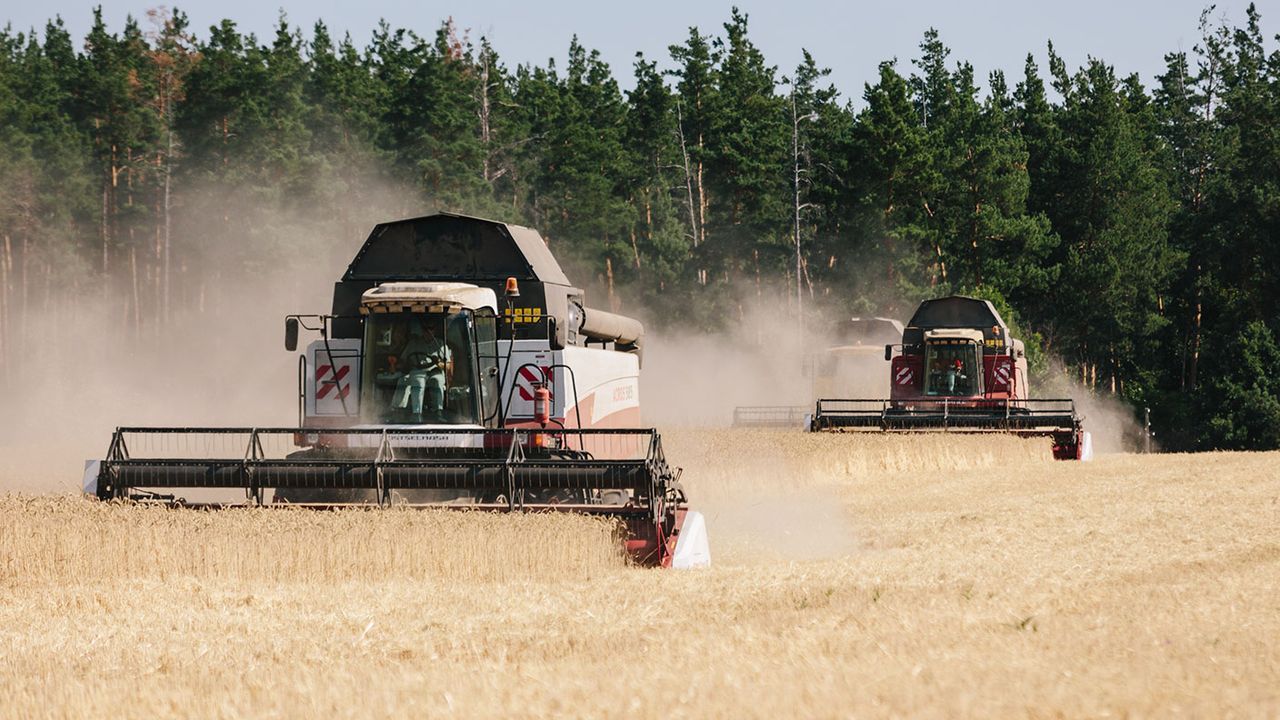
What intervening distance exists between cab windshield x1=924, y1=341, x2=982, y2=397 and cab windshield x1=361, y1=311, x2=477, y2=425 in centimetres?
1963

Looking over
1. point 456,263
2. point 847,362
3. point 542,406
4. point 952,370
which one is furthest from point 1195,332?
point 542,406

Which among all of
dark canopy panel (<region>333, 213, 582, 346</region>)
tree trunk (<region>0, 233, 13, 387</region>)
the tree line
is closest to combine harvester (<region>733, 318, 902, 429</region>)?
the tree line

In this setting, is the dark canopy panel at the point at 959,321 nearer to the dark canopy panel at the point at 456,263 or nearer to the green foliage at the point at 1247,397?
the dark canopy panel at the point at 456,263

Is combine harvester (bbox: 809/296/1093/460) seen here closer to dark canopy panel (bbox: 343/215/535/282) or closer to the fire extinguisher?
dark canopy panel (bbox: 343/215/535/282)

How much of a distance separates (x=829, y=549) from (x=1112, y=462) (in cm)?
1382

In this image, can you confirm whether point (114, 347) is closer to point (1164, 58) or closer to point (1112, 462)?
point (1112, 462)

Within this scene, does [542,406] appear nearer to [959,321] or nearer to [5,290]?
[959,321]

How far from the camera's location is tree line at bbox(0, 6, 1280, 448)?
52.1 m

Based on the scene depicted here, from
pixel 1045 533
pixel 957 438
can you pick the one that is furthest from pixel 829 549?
pixel 957 438

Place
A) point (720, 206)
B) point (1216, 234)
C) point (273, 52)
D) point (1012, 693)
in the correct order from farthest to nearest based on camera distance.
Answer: point (720, 206) < point (273, 52) < point (1216, 234) < point (1012, 693)

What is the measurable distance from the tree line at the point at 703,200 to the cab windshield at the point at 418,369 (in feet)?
121

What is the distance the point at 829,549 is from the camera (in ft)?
42.5

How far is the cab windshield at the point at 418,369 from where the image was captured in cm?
1295

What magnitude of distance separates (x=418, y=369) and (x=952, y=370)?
20.1 metres
